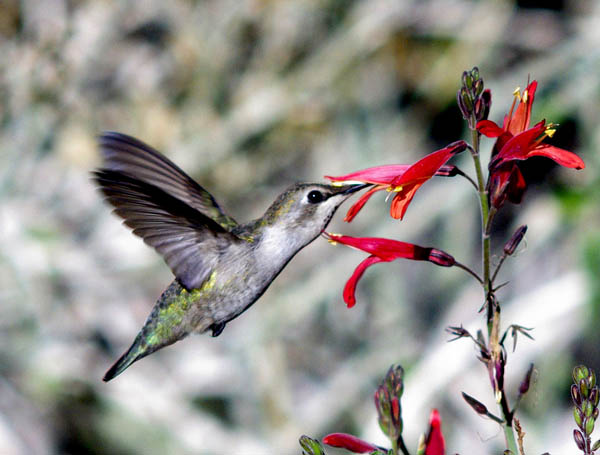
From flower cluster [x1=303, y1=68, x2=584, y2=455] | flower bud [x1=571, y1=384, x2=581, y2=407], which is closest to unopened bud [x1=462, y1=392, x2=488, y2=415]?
flower cluster [x1=303, y1=68, x2=584, y2=455]

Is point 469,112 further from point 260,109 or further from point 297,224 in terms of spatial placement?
point 260,109

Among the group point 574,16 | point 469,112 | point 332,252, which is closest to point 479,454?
point 332,252

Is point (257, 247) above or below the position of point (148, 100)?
below

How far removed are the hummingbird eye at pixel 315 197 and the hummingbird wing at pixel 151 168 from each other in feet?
0.95

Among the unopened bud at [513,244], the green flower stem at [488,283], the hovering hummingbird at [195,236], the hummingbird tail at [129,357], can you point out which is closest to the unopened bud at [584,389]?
the green flower stem at [488,283]

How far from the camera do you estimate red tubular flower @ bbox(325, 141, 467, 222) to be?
41.6 inches

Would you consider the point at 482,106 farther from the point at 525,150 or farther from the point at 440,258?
the point at 440,258

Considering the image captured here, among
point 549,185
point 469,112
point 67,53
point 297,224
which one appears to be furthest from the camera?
point 549,185

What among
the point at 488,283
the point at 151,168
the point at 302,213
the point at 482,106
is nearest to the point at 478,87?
the point at 482,106

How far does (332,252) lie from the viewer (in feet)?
18.2

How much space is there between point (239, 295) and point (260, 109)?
3.97 meters

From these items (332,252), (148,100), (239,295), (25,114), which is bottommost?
(239,295)

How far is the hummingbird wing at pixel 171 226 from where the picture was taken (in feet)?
4.15

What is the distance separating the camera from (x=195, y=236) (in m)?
1.51
